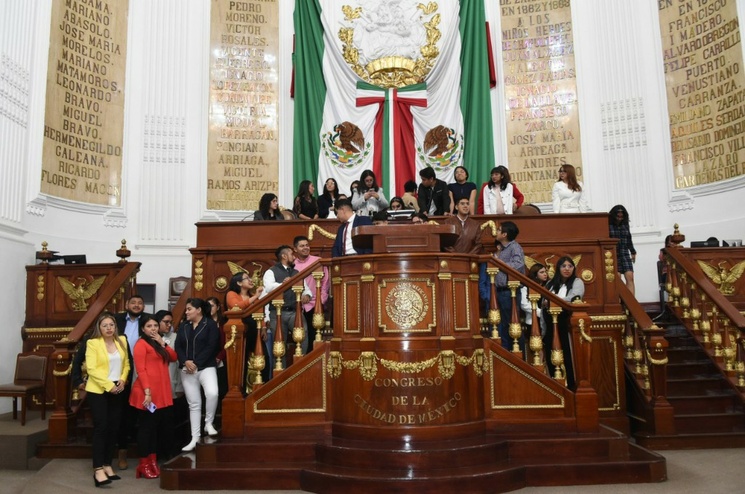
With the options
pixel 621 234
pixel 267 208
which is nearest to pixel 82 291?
pixel 267 208

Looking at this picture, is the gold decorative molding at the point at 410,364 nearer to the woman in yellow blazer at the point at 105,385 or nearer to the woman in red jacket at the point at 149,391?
the woman in red jacket at the point at 149,391

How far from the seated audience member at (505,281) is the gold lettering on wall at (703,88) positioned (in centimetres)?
505

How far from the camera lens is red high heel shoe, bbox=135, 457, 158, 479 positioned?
5672 millimetres

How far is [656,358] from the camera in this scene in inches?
260

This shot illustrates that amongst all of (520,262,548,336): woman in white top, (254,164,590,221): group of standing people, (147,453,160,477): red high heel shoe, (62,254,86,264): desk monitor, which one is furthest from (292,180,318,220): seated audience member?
(147,453,160,477): red high heel shoe

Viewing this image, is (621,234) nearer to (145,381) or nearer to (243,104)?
(145,381)

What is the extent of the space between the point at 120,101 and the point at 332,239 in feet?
16.6

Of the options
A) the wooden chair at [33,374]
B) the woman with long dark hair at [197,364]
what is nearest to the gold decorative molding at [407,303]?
the woman with long dark hair at [197,364]

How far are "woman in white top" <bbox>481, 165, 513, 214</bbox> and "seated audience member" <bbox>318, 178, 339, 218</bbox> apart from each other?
204 centimetres

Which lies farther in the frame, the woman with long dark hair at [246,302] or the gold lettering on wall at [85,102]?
the gold lettering on wall at [85,102]

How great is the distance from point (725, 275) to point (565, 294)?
2.79 m

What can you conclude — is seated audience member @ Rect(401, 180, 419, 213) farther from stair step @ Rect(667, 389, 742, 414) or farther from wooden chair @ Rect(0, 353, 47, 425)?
wooden chair @ Rect(0, 353, 47, 425)

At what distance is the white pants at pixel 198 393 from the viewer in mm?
5969

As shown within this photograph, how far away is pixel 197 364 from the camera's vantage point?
5.99 m
